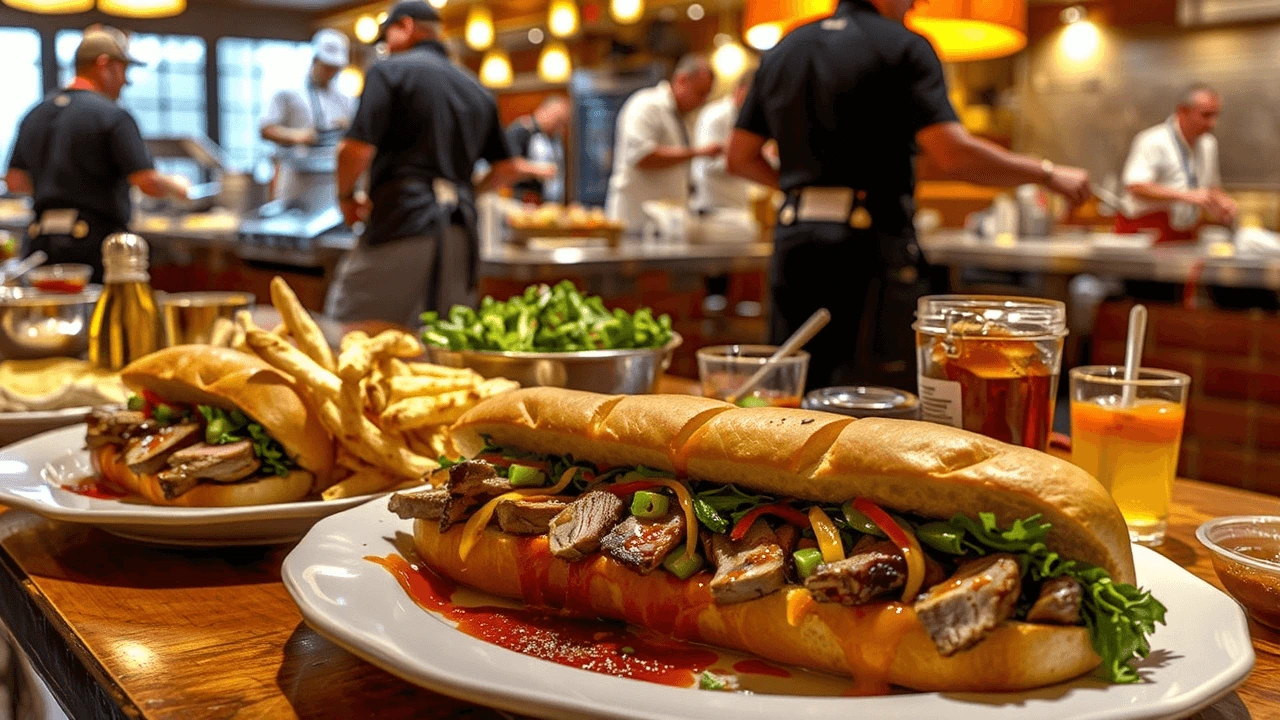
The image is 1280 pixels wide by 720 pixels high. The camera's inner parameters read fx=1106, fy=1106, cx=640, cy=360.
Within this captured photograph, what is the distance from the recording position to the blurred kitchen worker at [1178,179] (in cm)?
671

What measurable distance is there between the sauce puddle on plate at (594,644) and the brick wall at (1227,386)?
461 centimetres

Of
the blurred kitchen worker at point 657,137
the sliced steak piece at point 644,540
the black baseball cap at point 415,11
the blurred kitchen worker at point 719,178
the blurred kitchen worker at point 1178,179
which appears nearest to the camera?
the sliced steak piece at point 644,540

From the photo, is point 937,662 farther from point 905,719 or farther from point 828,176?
point 828,176

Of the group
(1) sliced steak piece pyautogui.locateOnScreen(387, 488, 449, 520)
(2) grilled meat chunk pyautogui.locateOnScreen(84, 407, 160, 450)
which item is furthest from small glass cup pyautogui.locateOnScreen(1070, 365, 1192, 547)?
(2) grilled meat chunk pyautogui.locateOnScreen(84, 407, 160, 450)

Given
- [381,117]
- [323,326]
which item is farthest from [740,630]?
[381,117]

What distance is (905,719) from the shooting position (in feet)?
2.54

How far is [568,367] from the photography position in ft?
5.58

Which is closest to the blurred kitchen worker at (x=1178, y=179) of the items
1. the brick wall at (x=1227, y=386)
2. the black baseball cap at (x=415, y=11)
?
the brick wall at (x=1227, y=386)

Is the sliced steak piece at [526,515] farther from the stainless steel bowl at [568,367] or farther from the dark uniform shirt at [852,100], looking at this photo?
the dark uniform shirt at [852,100]

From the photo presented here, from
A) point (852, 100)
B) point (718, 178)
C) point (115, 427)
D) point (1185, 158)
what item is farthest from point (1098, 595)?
point (1185, 158)

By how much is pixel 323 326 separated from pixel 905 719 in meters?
2.50

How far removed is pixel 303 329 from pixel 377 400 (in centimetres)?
20

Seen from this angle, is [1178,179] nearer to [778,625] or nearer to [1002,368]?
[1002,368]

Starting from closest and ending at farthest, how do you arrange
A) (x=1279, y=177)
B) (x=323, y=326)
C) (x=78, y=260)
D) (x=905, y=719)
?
(x=905, y=719) → (x=323, y=326) → (x=78, y=260) → (x=1279, y=177)
